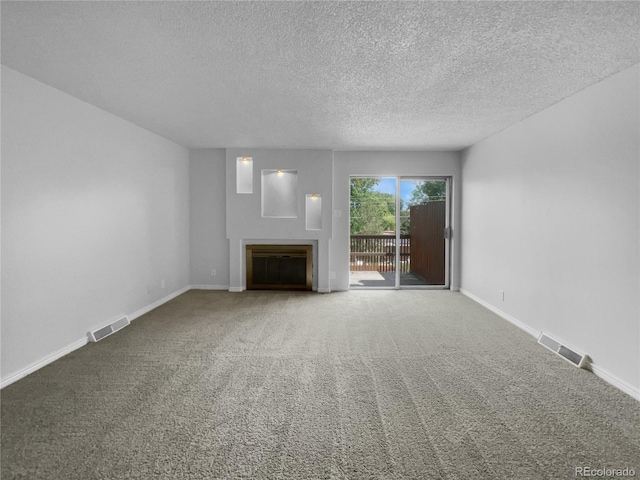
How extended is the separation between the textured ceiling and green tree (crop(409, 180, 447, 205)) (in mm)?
2289

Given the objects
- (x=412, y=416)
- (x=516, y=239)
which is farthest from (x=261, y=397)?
(x=516, y=239)

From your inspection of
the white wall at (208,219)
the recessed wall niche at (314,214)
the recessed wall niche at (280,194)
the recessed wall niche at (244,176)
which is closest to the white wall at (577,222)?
the recessed wall niche at (314,214)

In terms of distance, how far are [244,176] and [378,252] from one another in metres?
2.81

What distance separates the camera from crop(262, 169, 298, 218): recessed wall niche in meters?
6.12

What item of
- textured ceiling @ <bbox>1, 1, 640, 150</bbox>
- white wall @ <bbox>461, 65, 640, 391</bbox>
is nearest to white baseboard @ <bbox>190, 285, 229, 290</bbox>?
textured ceiling @ <bbox>1, 1, 640, 150</bbox>

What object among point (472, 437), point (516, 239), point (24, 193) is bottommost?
point (472, 437)

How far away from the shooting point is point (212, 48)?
232cm

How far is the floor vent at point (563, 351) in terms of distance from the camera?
3.01 m

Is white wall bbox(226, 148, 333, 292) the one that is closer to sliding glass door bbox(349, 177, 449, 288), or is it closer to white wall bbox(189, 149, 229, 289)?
white wall bbox(189, 149, 229, 289)

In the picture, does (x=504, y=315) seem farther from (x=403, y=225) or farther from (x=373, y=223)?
(x=373, y=223)

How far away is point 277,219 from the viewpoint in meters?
5.93

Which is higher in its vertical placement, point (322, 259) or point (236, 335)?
point (322, 259)

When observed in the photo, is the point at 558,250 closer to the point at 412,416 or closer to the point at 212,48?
the point at 412,416

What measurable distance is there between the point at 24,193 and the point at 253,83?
2.07 m
